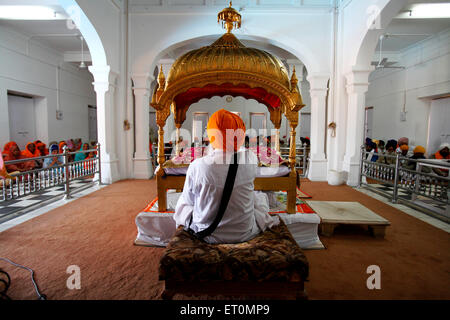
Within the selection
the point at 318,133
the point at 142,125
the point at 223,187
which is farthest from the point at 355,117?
the point at 223,187

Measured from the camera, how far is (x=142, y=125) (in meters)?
7.85

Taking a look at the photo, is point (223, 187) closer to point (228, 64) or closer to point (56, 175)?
point (228, 64)

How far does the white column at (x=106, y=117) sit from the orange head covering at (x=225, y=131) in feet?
19.0

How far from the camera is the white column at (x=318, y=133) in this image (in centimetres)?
770

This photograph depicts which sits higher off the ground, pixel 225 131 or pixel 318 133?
pixel 318 133

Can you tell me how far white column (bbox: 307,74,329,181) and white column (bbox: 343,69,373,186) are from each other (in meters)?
0.73

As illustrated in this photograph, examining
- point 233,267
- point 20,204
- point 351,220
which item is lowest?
point 20,204

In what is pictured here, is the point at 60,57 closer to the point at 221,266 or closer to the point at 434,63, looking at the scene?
the point at 221,266

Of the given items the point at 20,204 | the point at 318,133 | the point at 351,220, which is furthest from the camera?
the point at 318,133

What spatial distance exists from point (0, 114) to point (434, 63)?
13574 millimetres

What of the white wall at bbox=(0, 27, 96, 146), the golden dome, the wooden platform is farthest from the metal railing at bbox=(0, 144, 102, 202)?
the wooden platform

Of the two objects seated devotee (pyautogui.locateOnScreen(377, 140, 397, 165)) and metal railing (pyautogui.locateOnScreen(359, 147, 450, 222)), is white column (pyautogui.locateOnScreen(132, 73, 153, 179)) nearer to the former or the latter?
metal railing (pyautogui.locateOnScreen(359, 147, 450, 222))

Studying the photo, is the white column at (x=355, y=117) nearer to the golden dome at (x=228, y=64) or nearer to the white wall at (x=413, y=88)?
the white wall at (x=413, y=88)

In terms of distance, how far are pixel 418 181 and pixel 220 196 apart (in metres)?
4.45
